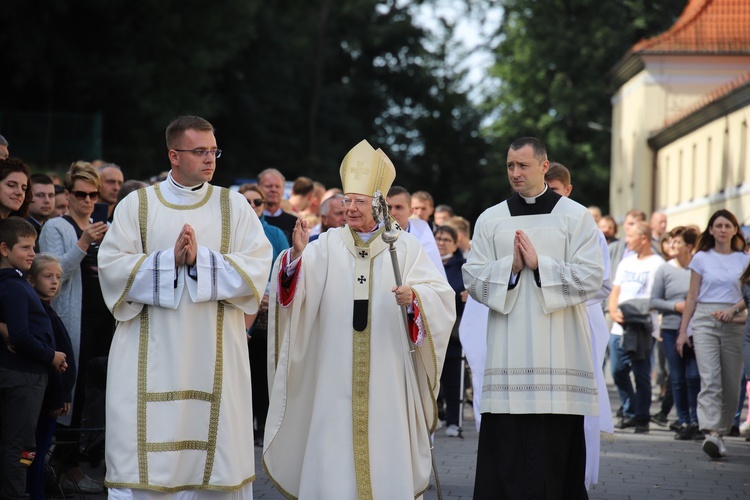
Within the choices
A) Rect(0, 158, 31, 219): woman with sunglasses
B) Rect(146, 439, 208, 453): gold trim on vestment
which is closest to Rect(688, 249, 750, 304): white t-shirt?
Rect(146, 439, 208, 453): gold trim on vestment

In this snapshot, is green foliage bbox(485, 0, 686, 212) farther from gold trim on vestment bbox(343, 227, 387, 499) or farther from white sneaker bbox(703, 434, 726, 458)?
gold trim on vestment bbox(343, 227, 387, 499)

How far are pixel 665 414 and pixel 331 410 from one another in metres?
7.71

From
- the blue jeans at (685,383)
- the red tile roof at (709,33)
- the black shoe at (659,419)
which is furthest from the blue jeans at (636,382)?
the red tile roof at (709,33)

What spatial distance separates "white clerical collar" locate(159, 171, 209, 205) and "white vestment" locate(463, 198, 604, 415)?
1.82 m

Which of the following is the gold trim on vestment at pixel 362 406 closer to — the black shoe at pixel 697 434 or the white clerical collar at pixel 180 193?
the white clerical collar at pixel 180 193

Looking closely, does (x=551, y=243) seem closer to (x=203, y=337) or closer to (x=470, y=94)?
(x=203, y=337)

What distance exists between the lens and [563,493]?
7773 mm

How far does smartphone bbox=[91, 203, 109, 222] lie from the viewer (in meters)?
9.75

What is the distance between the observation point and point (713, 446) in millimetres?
11258

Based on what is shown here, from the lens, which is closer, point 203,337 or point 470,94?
point 203,337

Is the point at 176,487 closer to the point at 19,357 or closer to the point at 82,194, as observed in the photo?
the point at 19,357

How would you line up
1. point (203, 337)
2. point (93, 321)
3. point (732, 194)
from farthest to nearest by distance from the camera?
point (732, 194) < point (93, 321) < point (203, 337)

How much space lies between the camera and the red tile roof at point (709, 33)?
132 ft

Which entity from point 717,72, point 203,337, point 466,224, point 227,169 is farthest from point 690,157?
point 203,337
